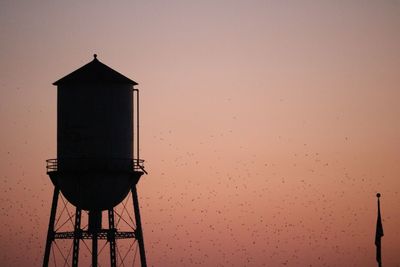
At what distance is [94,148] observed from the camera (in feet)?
230

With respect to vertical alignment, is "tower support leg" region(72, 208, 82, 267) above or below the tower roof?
below

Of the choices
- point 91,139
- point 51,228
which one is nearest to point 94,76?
point 91,139

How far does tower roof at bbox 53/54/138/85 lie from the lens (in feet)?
230

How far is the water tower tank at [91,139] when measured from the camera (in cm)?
6981

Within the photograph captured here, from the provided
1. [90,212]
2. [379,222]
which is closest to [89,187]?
[90,212]

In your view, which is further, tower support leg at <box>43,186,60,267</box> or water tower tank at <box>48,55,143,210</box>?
tower support leg at <box>43,186,60,267</box>

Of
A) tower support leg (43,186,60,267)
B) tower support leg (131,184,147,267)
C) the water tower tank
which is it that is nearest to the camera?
the water tower tank

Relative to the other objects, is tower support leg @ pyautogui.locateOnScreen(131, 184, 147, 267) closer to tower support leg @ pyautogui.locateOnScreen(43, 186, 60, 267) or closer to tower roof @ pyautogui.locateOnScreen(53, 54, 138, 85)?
tower support leg @ pyautogui.locateOnScreen(43, 186, 60, 267)

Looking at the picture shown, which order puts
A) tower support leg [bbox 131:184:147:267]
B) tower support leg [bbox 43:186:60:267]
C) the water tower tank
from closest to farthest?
1. the water tower tank
2. tower support leg [bbox 43:186:60:267]
3. tower support leg [bbox 131:184:147:267]

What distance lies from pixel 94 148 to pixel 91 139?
1.85ft

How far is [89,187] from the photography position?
69.7 metres

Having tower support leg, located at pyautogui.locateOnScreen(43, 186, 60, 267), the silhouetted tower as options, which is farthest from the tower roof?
tower support leg, located at pyautogui.locateOnScreen(43, 186, 60, 267)

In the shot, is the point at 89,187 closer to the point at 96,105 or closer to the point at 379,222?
the point at 96,105

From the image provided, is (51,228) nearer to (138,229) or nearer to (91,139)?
(138,229)
